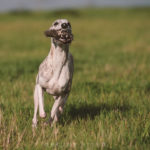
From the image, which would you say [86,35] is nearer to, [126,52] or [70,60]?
[126,52]

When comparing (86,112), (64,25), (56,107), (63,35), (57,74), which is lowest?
(86,112)

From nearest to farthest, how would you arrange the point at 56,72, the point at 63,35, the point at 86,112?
the point at 63,35, the point at 56,72, the point at 86,112

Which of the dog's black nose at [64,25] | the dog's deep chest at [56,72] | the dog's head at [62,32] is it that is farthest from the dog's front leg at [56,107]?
the dog's black nose at [64,25]

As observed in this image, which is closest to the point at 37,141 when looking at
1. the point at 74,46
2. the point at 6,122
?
the point at 6,122

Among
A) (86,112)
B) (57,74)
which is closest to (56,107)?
(57,74)

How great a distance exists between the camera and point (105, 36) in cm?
2070

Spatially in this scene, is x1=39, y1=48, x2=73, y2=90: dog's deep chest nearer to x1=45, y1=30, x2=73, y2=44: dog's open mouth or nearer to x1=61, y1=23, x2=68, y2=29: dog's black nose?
x1=45, y1=30, x2=73, y2=44: dog's open mouth

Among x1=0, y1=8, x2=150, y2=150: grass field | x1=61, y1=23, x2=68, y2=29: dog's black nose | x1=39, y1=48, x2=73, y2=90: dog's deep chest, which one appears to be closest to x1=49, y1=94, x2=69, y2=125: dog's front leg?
x1=0, y1=8, x2=150, y2=150: grass field

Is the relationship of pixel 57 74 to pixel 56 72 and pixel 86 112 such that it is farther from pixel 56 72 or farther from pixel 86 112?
pixel 86 112

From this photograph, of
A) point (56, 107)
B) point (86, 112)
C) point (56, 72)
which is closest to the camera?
point (56, 72)

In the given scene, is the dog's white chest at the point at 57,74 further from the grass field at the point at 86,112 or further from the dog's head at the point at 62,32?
the grass field at the point at 86,112

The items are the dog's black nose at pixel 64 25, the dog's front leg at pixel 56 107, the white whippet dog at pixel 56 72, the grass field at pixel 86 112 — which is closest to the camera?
the grass field at pixel 86 112

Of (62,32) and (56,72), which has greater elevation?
(62,32)

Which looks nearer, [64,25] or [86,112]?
[64,25]
